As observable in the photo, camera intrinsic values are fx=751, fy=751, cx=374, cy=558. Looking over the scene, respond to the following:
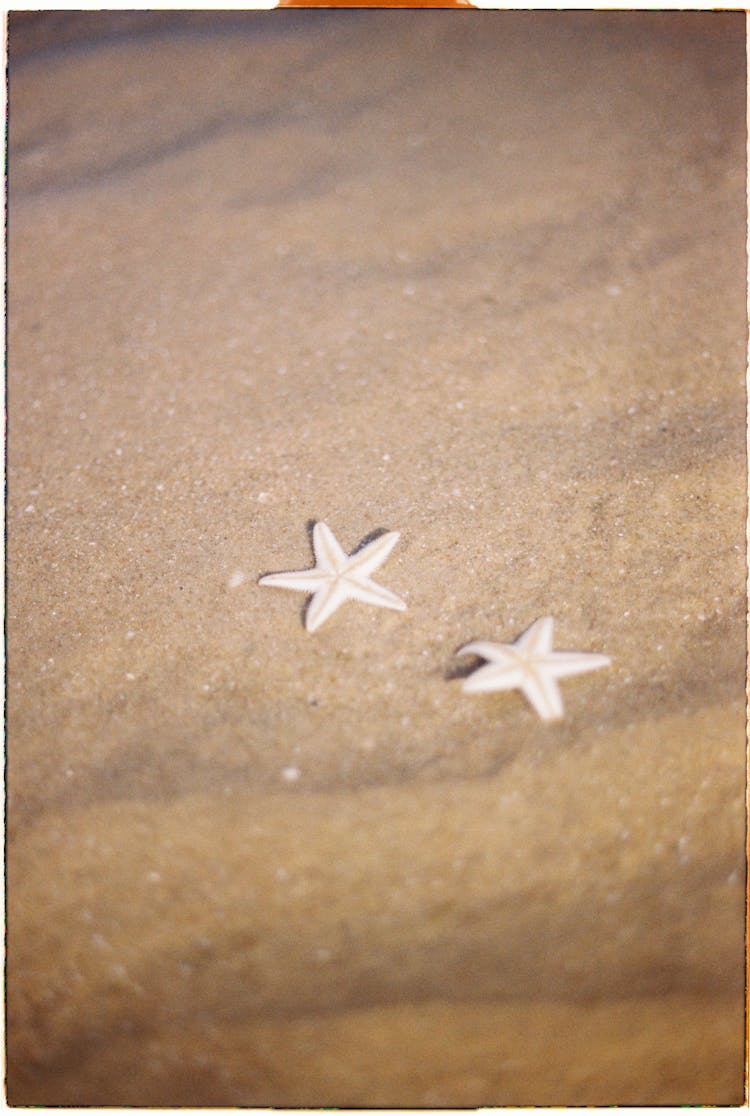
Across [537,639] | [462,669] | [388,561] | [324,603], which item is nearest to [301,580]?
[324,603]

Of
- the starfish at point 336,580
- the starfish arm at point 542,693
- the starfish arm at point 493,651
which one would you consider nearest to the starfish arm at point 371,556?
the starfish at point 336,580

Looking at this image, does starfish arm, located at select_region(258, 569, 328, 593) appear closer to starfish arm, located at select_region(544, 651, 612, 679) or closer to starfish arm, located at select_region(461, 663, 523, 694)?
starfish arm, located at select_region(461, 663, 523, 694)

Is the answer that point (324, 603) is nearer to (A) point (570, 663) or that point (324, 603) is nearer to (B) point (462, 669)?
(B) point (462, 669)

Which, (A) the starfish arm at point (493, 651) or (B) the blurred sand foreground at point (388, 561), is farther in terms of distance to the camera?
(A) the starfish arm at point (493, 651)

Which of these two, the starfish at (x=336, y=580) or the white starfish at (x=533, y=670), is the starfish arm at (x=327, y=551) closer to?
the starfish at (x=336, y=580)

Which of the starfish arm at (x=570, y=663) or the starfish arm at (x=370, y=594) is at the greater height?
the starfish arm at (x=370, y=594)
